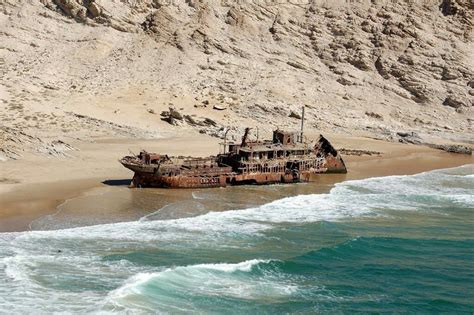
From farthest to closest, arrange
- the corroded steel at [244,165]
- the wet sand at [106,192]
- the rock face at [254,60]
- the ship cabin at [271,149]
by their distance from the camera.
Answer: the rock face at [254,60] → the ship cabin at [271,149] → the corroded steel at [244,165] → the wet sand at [106,192]

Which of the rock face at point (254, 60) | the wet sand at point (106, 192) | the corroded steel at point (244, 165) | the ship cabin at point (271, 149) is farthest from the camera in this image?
the rock face at point (254, 60)

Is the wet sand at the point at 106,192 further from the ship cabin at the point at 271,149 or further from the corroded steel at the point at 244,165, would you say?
the ship cabin at the point at 271,149

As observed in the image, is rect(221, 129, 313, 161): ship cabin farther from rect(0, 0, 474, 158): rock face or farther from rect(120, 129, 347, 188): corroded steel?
rect(0, 0, 474, 158): rock face

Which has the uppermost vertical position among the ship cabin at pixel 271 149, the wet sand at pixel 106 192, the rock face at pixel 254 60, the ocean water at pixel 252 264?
the rock face at pixel 254 60

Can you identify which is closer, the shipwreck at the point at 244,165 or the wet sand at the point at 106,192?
the wet sand at the point at 106,192

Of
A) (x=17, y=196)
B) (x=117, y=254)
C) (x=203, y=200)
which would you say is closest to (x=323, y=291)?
(x=117, y=254)

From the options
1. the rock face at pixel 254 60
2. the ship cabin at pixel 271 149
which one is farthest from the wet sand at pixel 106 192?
the rock face at pixel 254 60

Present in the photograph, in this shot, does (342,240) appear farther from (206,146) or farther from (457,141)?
(457,141)
